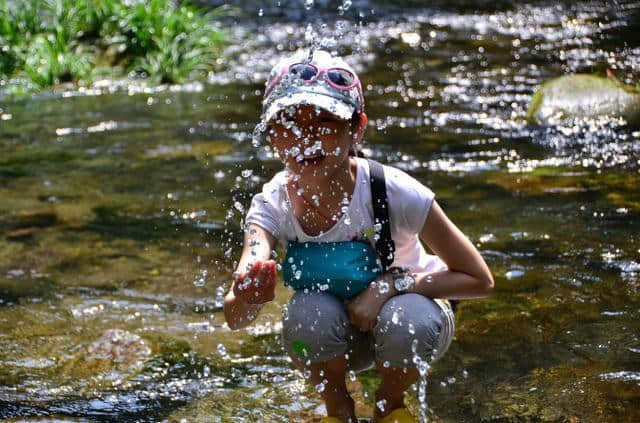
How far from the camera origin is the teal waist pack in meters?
3.00

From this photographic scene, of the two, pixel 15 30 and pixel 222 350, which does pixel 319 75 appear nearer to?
pixel 222 350

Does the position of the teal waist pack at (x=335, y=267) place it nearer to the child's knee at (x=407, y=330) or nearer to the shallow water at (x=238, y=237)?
the child's knee at (x=407, y=330)

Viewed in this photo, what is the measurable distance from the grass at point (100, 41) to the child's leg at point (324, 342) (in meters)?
7.80

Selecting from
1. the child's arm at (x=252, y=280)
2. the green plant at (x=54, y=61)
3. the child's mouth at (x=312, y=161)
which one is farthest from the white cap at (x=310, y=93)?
the green plant at (x=54, y=61)

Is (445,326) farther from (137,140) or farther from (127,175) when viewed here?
(137,140)

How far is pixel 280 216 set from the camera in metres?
3.07

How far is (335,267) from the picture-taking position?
300 cm

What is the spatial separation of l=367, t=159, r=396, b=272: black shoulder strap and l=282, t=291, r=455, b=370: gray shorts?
178mm

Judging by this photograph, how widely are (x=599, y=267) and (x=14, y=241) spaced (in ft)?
10.6

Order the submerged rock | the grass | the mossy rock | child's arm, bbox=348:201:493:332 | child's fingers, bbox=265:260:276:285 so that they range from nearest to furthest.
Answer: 1. child's fingers, bbox=265:260:276:285
2. child's arm, bbox=348:201:493:332
3. the submerged rock
4. the mossy rock
5. the grass

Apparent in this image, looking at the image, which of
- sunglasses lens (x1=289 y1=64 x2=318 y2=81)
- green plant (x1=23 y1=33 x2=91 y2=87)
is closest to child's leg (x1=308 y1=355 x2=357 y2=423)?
sunglasses lens (x1=289 y1=64 x2=318 y2=81)

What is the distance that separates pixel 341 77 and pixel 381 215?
46 cm

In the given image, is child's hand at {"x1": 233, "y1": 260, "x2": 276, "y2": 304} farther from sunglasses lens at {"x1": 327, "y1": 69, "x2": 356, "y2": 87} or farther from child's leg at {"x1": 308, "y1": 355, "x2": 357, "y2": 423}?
sunglasses lens at {"x1": 327, "y1": 69, "x2": 356, "y2": 87}

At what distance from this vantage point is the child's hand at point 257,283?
104 inches
